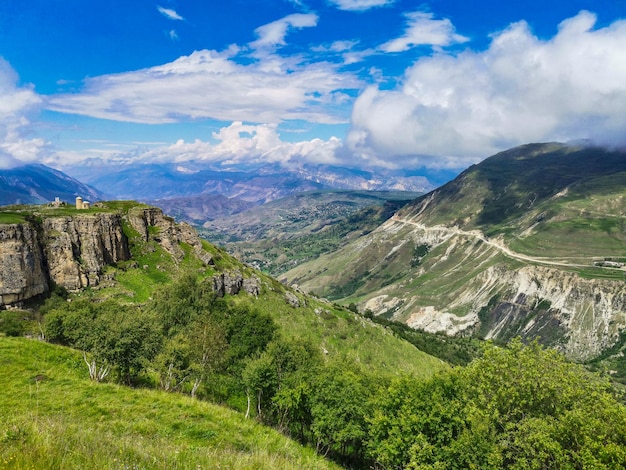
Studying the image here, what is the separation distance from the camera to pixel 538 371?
30.0 metres

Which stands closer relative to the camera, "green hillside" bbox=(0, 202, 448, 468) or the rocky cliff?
"green hillside" bbox=(0, 202, 448, 468)

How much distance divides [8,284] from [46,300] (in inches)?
260

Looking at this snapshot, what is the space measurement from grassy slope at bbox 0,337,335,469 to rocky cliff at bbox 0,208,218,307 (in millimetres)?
39316

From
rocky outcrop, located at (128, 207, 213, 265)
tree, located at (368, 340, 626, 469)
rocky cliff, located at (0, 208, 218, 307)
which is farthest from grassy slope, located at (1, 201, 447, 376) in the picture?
tree, located at (368, 340, 626, 469)

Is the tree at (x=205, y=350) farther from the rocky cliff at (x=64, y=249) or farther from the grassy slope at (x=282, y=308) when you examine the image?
the rocky cliff at (x=64, y=249)

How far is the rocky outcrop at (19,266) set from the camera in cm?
6256

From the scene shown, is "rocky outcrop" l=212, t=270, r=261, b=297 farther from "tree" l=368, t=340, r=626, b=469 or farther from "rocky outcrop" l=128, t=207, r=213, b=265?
"tree" l=368, t=340, r=626, b=469

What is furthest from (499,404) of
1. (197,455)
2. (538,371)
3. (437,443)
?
(197,455)

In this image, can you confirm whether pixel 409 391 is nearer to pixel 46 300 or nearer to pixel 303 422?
pixel 303 422

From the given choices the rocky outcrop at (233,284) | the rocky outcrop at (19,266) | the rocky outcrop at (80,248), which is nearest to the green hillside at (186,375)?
the rocky outcrop at (19,266)

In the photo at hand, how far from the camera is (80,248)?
3105 inches

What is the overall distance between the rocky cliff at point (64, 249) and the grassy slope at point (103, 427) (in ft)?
129

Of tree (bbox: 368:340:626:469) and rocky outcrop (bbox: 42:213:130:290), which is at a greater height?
rocky outcrop (bbox: 42:213:130:290)

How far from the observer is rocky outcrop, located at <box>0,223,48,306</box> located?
62.6 m
